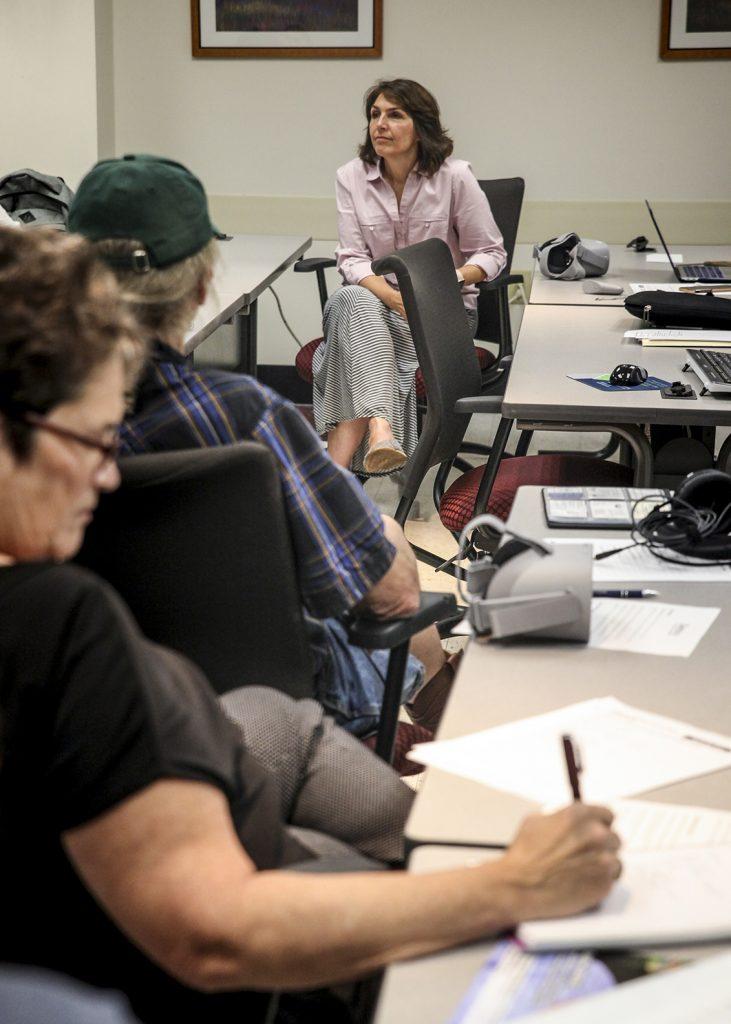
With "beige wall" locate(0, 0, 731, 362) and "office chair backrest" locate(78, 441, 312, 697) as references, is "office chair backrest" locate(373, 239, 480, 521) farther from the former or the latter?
"beige wall" locate(0, 0, 731, 362)

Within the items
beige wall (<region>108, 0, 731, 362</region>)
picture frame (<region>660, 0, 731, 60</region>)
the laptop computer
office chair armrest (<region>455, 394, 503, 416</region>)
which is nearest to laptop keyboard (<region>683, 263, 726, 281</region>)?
the laptop computer

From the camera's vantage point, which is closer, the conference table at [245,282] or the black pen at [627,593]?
the black pen at [627,593]

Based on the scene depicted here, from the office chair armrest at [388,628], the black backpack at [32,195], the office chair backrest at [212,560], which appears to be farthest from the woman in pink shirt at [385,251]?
the office chair backrest at [212,560]

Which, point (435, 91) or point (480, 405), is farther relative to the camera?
point (435, 91)

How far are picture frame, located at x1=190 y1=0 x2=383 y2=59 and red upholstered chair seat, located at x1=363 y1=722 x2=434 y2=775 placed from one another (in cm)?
480

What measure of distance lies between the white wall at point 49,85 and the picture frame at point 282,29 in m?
0.56

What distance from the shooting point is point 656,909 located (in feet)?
3.00

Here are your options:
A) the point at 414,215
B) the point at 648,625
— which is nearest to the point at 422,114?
the point at 414,215

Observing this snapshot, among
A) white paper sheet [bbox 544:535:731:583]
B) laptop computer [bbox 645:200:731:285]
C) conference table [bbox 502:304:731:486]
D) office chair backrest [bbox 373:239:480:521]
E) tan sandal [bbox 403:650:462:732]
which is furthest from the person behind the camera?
laptop computer [bbox 645:200:731:285]

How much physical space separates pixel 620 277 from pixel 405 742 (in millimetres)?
3037

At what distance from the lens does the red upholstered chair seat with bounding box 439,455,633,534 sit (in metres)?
2.86

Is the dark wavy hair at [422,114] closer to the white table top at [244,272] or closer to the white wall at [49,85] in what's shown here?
the white table top at [244,272]

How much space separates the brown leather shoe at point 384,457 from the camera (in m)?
4.00

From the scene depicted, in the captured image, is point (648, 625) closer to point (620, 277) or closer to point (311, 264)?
point (620, 277)
